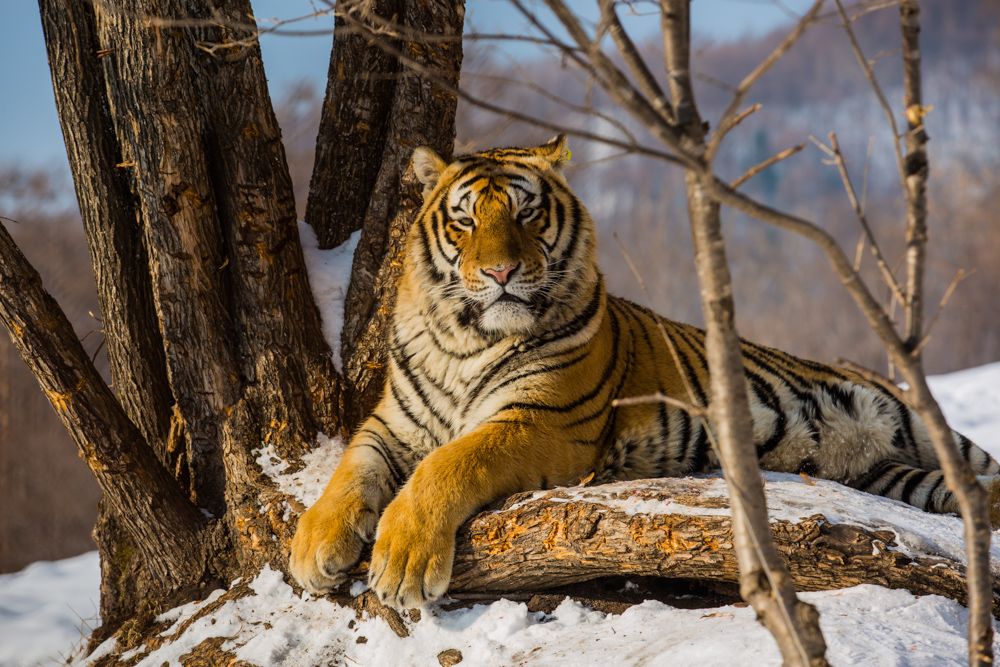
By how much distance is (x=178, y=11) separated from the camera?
291 cm

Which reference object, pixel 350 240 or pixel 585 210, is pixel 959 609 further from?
pixel 350 240

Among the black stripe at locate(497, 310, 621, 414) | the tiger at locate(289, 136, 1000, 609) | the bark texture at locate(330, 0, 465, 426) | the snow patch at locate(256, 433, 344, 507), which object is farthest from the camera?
the bark texture at locate(330, 0, 465, 426)

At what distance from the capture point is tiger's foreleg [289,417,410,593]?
243cm

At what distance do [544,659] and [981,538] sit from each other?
115cm

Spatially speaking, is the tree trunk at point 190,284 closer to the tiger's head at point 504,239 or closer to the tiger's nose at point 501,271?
the tiger's head at point 504,239

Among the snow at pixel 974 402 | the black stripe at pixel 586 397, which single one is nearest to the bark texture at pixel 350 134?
the black stripe at pixel 586 397

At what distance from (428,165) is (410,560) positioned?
1.33 meters

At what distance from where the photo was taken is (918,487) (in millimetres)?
3090

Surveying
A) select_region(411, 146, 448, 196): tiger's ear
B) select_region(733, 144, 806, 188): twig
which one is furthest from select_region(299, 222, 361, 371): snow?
select_region(733, 144, 806, 188): twig

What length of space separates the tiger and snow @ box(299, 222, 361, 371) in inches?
11.6

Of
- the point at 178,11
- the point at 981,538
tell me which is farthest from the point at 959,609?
the point at 178,11

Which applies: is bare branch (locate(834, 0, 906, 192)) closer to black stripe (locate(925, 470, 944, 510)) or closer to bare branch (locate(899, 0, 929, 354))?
bare branch (locate(899, 0, 929, 354))

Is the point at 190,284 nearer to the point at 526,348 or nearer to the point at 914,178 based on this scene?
the point at 526,348

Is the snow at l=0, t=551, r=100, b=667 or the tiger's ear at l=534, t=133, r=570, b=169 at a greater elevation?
the tiger's ear at l=534, t=133, r=570, b=169
